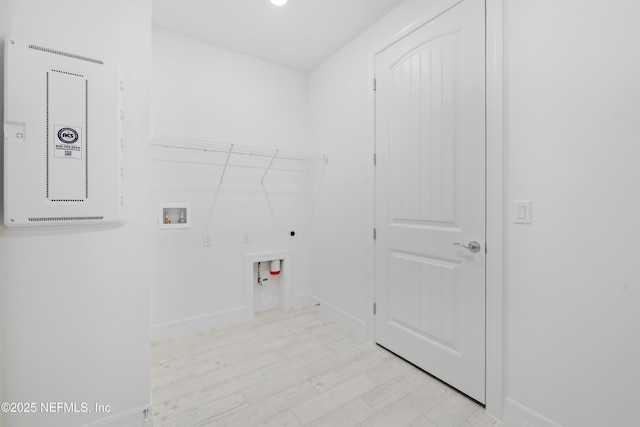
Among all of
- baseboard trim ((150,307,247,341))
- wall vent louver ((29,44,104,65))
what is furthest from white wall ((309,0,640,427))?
baseboard trim ((150,307,247,341))

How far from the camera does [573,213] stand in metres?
1.21

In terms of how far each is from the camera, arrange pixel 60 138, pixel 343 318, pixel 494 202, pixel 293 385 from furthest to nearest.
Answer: pixel 343 318 → pixel 293 385 → pixel 494 202 → pixel 60 138

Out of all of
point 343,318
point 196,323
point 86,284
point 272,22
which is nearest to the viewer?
point 86,284

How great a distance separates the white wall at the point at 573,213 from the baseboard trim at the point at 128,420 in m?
1.88

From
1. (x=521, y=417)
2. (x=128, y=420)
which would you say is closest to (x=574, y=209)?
(x=521, y=417)

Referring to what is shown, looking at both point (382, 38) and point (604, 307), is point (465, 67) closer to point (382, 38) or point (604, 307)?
point (382, 38)

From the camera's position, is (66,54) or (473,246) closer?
(66,54)

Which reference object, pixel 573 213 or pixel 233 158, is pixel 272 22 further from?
pixel 573 213

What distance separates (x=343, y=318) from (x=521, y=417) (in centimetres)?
142

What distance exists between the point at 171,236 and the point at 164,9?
1.76 meters

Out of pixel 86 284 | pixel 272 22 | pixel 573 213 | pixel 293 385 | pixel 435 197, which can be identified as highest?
pixel 272 22

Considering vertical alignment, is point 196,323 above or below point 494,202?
below

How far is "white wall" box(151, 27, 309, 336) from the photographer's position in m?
2.32

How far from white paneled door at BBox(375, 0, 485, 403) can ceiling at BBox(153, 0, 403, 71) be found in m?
0.37
